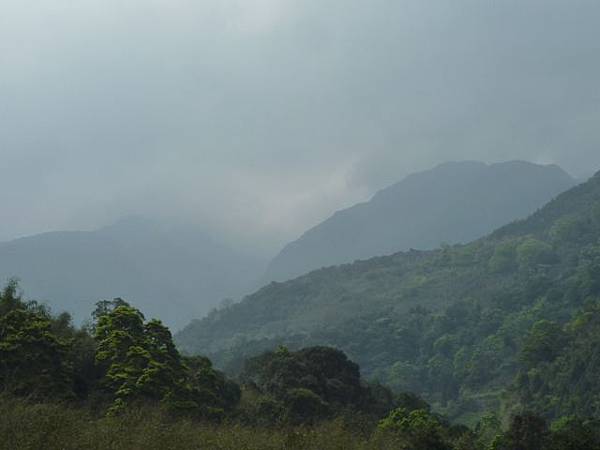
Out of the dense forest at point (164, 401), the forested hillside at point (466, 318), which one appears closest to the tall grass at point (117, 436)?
the dense forest at point (164, 401)

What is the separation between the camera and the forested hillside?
75.1m

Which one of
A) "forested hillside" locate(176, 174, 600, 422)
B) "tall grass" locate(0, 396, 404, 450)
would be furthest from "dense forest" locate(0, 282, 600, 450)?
"forested hillside" locate(176, 174, 600, 422)

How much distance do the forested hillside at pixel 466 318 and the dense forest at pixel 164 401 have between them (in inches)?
1266

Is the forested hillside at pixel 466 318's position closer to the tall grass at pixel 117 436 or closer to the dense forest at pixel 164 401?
the dense forest at pixel 164 401

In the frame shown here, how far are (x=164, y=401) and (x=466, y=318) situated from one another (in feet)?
342

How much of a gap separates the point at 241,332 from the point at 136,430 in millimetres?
155471

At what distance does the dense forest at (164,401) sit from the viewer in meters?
13.5

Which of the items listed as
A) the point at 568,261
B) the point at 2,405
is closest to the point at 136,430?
the point at 2,405

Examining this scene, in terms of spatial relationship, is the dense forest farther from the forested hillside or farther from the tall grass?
the forested hillside

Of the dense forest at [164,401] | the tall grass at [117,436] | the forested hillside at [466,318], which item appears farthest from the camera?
the forested hillside at [466,318]

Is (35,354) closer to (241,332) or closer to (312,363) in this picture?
(312,363)

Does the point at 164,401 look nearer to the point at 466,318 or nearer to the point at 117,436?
the point at 117,436

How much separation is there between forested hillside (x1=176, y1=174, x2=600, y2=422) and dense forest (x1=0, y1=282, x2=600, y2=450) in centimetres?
3217

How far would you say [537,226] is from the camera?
18812 cm
